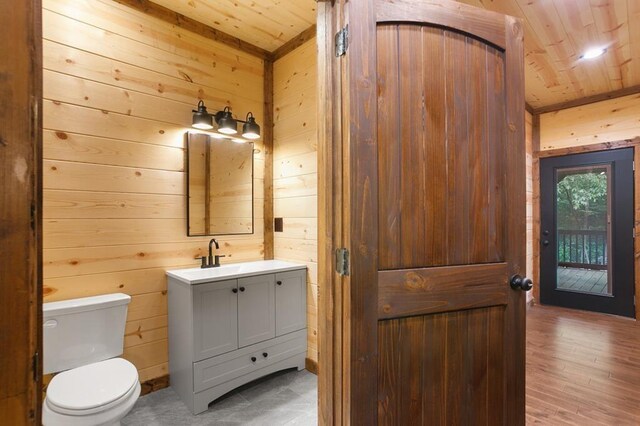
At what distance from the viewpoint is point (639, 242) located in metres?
3.68

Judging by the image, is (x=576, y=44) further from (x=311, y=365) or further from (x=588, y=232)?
(x=311, y=365)

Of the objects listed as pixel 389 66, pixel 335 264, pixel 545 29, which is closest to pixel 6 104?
pixel 335 264

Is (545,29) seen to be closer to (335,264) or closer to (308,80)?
(308,80)

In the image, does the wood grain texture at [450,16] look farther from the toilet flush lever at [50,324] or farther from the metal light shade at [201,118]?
the toilet flush lever at [50,324]

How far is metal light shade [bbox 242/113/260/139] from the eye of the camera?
107 inches

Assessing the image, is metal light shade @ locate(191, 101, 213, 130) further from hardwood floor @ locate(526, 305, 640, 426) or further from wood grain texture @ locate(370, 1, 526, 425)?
hardwood floor @ locate(526, 305, 640, 426)

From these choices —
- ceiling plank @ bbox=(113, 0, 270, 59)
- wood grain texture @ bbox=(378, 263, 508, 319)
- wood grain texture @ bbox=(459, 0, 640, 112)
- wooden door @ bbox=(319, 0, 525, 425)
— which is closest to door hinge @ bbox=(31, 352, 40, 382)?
wooden door @ bbox=(319, 0, 525, 425)

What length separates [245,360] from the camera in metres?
2.29

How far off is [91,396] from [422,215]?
67.0 inches

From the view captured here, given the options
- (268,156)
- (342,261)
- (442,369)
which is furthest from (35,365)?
(268,156)

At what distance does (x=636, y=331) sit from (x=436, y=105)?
3.92 metres

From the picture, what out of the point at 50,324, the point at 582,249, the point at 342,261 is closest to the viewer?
the point at 342,261

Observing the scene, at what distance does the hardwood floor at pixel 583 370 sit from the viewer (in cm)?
201

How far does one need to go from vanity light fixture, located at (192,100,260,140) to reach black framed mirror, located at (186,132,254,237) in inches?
4.3
